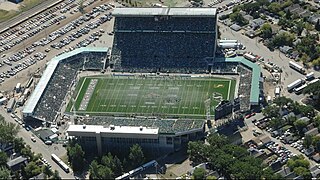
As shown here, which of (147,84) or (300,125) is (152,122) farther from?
(300,125)

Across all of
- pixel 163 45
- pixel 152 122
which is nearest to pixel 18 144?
pixel 152 122

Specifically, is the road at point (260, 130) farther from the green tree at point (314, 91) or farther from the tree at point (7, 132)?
the tree at point (7, 132)

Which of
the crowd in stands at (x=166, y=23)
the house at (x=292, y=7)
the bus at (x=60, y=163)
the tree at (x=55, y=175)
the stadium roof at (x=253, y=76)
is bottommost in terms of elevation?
the bus at (x=60, y=163)

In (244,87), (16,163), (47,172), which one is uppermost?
(244,87)

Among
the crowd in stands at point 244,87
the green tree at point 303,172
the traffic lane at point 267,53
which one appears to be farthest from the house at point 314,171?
the traffic lane at point 267,53

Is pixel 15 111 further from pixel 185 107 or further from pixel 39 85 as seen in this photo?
pixel 185 107

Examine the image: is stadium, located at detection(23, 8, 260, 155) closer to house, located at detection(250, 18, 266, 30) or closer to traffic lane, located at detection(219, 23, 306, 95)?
traffic lane, located at detection(219, 23, 306, 95)

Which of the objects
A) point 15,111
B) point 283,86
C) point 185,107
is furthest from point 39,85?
point 283,86
